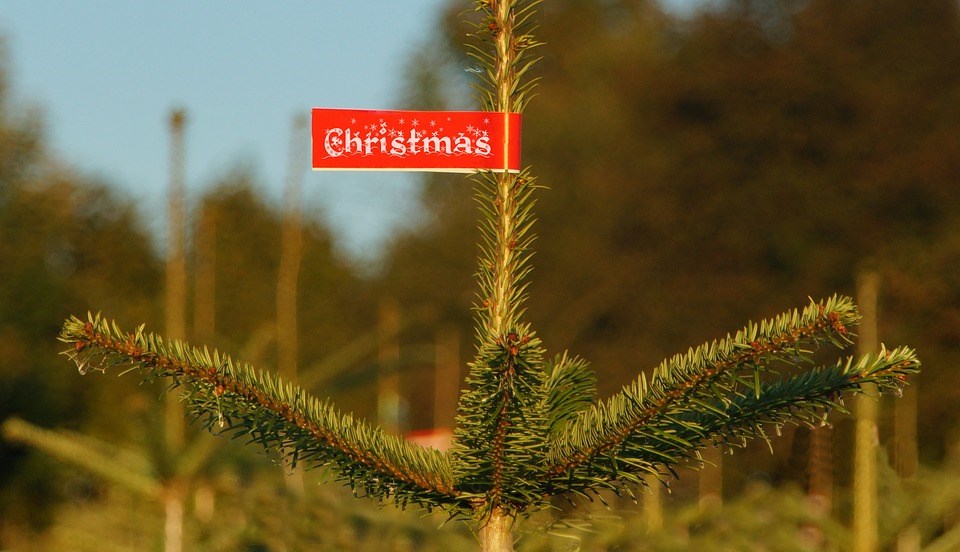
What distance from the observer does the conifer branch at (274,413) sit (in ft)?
6.12

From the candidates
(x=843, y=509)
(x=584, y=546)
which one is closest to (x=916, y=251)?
(x=843, y=509)

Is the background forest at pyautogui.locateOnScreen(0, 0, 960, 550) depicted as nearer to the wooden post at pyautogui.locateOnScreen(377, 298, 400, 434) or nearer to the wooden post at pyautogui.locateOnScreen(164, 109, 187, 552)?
the wooden post at pyautogui.locateOnScreen(377, 298, 400, 434)

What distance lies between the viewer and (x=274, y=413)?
1.97 metres

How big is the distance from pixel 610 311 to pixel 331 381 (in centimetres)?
2005

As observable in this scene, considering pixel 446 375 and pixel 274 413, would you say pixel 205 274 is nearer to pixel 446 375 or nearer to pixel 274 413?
pixel 446 375

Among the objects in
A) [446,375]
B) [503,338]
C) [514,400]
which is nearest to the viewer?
[503,338]

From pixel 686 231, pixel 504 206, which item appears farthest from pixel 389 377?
pixel 504 206

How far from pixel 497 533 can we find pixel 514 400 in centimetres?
34

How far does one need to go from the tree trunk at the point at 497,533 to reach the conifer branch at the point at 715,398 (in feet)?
0.34

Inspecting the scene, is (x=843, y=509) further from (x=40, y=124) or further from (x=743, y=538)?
(x=40, y=124)

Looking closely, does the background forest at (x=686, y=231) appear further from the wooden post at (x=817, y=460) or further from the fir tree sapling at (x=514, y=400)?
the fir tree sapling at (x=514, y=400)

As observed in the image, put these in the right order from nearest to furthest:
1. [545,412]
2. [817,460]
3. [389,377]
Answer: [545,412], [817,460], [389,377]

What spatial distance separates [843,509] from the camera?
8102 millimetres

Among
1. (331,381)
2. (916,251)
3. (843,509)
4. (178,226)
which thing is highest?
→ (916,251)
